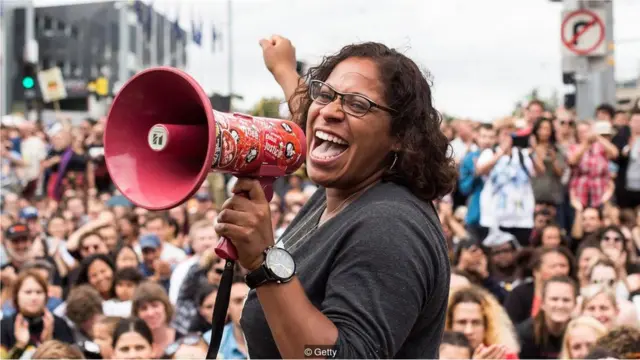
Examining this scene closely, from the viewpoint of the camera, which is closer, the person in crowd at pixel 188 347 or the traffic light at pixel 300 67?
the traffic light at pixel 300 67

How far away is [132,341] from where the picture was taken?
597 centimetres

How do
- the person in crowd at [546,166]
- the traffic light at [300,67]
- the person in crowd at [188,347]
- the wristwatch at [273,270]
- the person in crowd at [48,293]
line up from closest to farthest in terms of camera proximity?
the wristwatch at [273,270] → the traffic light at [300,67] → the person in crowd at [188,347] → the person in crowd at [48,293] → the person in crowd at [546,166]

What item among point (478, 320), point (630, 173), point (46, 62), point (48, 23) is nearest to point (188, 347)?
point (478, 320)

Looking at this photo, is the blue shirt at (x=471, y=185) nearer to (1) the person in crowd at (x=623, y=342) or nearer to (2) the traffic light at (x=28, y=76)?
(1) the person in crowd at (x=623, y=342)

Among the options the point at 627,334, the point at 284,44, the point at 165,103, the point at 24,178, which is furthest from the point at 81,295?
the point at 24,178

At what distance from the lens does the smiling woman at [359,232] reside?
87.9 inches

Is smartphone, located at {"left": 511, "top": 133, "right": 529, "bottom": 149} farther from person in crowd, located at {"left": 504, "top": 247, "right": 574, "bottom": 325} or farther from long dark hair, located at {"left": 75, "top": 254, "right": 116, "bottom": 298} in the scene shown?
long dark hair, located at {"left": 75, "top": 254, "right": 116, "bottom": 298}

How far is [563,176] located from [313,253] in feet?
26.3

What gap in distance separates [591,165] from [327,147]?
7898 millimetres

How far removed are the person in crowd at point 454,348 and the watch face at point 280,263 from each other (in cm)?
312

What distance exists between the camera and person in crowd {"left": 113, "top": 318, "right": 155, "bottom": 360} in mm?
5953

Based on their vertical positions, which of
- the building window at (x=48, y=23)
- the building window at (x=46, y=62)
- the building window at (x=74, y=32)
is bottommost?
the building window at (x=46, y=62)

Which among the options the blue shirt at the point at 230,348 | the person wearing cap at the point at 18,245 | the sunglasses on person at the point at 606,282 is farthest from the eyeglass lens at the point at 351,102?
the person wearing cap at the point at 18,245

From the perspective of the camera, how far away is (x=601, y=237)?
8359 mm
